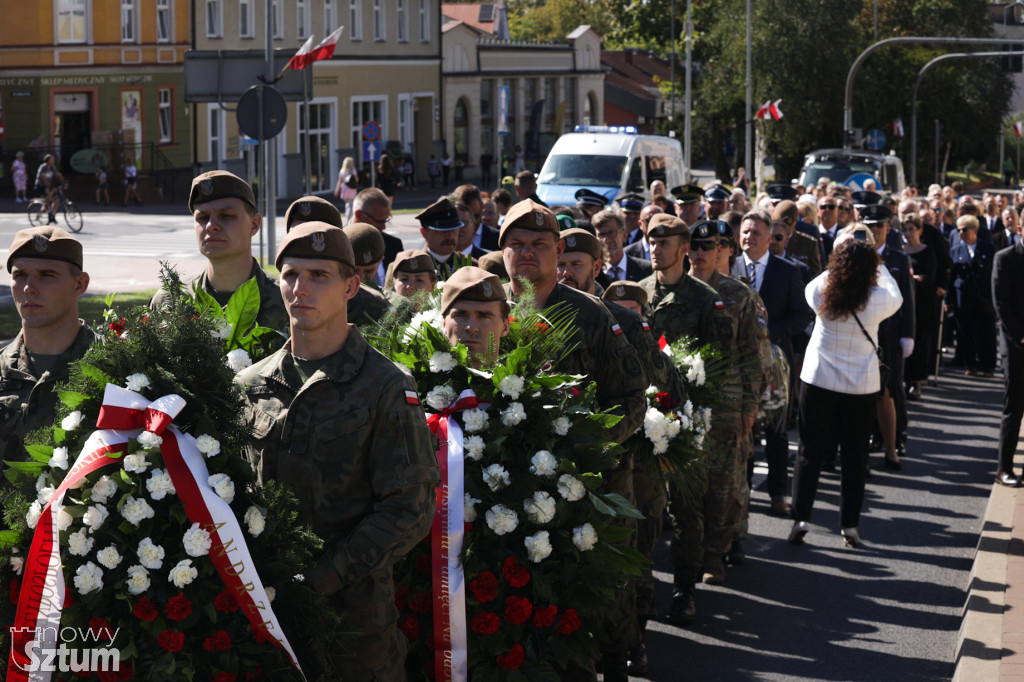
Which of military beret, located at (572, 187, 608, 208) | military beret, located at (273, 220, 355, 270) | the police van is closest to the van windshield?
the police van

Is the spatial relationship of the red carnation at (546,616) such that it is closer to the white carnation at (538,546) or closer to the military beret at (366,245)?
the white carnation at (538,546)

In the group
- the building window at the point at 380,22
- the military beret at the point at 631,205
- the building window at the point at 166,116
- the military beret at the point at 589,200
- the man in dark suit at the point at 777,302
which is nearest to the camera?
the man in dark suit at the point at 777,302

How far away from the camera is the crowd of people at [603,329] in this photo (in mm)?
3943

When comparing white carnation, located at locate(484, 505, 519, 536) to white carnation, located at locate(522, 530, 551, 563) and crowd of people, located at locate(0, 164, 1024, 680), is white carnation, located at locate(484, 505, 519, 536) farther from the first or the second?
crowd of people, located at locate(0, 164, 1024, 680)

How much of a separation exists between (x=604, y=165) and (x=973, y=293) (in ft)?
31.9

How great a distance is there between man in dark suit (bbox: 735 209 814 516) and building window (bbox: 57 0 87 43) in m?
36.0

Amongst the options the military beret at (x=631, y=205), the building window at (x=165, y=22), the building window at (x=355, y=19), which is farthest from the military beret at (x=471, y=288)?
the building window at (x=355, y=19)

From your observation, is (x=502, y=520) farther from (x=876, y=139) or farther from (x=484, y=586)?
(x=876, y=139)

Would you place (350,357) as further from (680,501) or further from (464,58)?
(464,58)

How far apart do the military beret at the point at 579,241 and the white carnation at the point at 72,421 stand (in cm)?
325

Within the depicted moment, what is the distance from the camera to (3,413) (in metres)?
4.52

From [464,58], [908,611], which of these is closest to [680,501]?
[908,611]

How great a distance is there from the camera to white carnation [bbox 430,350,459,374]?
4.80 meters

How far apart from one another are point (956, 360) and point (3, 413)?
14915 millimetres
